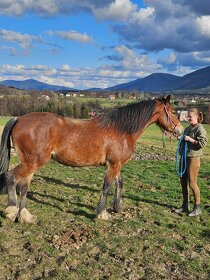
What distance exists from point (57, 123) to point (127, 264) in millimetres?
3172

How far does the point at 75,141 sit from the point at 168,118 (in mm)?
2311

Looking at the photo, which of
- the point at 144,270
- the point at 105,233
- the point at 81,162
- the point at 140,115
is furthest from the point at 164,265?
the point at 140,115

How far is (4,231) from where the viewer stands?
20.5ft

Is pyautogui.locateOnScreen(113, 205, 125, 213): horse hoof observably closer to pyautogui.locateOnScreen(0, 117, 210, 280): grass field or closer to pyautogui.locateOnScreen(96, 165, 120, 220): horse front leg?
pyautogui.locateOnScreen(0, 117, 210, 280): grass field

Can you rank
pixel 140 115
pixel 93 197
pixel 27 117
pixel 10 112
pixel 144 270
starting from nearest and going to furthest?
pixel 144 270
pixel 27 117
pixel 140 115
pixel 93 197
pixel 10 112

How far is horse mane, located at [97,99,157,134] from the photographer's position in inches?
289

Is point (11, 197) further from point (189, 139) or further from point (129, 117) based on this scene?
point (189, 139)

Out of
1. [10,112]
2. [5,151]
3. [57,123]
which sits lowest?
[10,112]

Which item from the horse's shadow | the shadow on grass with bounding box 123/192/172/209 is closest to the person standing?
the shadow on grass with bounding box 123/192/172/209

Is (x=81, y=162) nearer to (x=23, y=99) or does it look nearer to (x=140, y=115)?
(x=140, y=115)

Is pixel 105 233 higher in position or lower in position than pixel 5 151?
lower

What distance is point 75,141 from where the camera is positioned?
698 cm

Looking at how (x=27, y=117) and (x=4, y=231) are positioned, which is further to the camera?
(x=27, y=117)

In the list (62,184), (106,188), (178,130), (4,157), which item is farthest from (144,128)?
(62,184)
